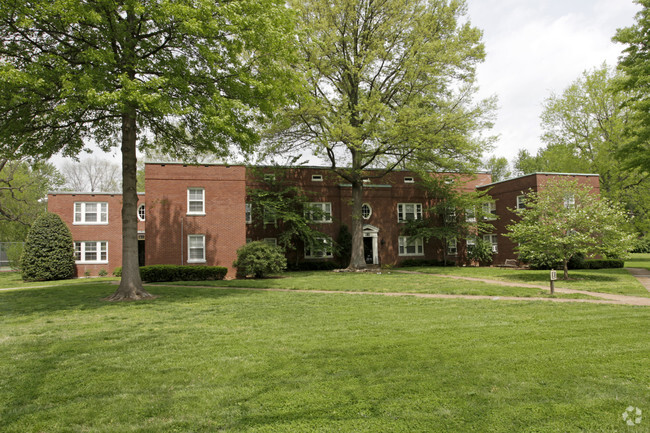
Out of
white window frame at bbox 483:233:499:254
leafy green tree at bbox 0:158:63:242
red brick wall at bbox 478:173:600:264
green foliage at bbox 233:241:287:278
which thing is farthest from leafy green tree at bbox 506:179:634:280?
leafy green tree at bbox 0:158:63:242

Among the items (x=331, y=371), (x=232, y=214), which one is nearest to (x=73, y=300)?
(x=232, y=214)

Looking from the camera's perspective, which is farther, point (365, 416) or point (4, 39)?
point (4, 39)

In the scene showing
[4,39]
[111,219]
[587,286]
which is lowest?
[587,286]

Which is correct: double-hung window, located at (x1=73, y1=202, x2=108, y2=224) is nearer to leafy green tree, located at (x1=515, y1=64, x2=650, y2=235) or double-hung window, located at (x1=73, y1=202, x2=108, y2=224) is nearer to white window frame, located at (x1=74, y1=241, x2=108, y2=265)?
white window frame, located at (x1=74, y1=241, x2=108, y2=265)

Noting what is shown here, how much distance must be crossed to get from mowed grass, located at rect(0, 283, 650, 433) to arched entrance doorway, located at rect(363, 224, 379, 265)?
70.6 feet

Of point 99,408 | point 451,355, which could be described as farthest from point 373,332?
point 99,408

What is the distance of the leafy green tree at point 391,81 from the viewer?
21.7 meters

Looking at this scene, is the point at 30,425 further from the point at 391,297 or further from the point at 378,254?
the point at 378,254

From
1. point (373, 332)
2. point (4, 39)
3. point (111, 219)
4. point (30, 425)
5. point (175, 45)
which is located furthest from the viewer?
point (111, 219)

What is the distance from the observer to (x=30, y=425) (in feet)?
12.4

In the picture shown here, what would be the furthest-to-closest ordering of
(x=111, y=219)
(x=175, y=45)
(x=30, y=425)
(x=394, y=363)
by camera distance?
(x=111, y=219) → (x=175, y=45) → (x=394, y=363) → (x=30, y=425)

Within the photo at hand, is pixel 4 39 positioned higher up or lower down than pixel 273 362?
higher up

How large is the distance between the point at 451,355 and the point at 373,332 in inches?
74.2

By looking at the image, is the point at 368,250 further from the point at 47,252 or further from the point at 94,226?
the point at 47,252
